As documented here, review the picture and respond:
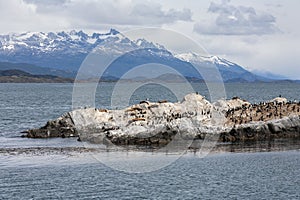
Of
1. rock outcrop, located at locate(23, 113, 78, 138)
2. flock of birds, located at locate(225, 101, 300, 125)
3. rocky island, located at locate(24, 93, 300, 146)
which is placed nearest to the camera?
rocky island, located at locate(24, 93, 300, 146)

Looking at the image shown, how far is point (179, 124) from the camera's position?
6425 cm

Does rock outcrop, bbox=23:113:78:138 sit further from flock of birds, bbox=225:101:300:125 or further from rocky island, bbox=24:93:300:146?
flock of birds, bbox=225:101:300:125

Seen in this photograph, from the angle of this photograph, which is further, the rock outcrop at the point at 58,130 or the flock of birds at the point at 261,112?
the rock outcrop at the point at 58,130

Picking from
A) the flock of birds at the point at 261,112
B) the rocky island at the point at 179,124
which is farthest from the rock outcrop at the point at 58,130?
the flock of birds at the point at 261,112

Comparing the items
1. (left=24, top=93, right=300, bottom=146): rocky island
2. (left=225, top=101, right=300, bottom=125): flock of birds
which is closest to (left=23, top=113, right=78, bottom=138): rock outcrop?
(left=24, top=93, right=300, bottom=146): rocky island

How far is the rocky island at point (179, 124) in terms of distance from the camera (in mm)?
63000

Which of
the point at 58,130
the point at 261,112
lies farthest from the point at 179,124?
the point at 58,130

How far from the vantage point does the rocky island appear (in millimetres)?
63000

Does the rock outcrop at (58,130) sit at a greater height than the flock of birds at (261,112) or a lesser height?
lesser

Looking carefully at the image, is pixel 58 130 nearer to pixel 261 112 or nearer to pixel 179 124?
pixel 179 124

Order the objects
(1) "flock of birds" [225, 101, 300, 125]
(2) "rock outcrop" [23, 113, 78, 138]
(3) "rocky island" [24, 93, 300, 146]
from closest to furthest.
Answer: (3) "rocky island" [24, 93, 300, 146]
(1) "flock of birds" [225, 101, 300, 125]
(2) "rock outcrop" [23, 113, 78, 138]

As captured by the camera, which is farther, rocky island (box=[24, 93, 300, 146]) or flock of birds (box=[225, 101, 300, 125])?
flock of birds (box=[225, 101, 300, 125])

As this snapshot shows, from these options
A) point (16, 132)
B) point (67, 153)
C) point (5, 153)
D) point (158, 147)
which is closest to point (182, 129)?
point (158, 147)

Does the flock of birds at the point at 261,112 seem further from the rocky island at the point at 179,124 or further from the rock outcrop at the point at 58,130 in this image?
the rock outcrop at the point at 58,130
